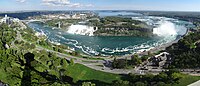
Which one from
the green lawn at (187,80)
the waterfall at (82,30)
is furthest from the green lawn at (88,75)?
the waterfall at (82,30)

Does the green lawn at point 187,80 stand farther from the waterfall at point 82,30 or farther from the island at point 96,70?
the waterfall at point 82,30

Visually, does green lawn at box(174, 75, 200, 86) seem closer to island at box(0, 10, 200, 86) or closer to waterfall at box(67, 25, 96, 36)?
island at box(0, 10, 200, 86)

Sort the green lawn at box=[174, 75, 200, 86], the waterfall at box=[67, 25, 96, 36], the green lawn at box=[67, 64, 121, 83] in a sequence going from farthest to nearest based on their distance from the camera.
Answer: the waterfall at box=[67, 25, 96, 36] < the green lawn at box=[67, 64, 121, 83] < the green lawn at box=[174, 75, 200, 86]

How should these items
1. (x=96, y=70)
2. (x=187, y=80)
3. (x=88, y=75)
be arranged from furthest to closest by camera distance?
(x=96, y=70), (x=88, y=75), (x=187, y=80)

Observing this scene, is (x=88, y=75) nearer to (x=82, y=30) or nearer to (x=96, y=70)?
(x=96, y=70)

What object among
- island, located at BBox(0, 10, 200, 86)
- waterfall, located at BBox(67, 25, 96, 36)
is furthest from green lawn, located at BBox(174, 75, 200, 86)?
waterfall, located at BBox(67, 25, 96, 36)

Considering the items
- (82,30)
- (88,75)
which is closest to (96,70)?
(88,75)

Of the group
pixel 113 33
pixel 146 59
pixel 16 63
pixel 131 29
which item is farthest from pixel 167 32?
pixel 16 63

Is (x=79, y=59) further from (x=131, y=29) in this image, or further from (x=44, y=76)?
(x=131, y=29)

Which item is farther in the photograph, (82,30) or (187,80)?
(82,30)
